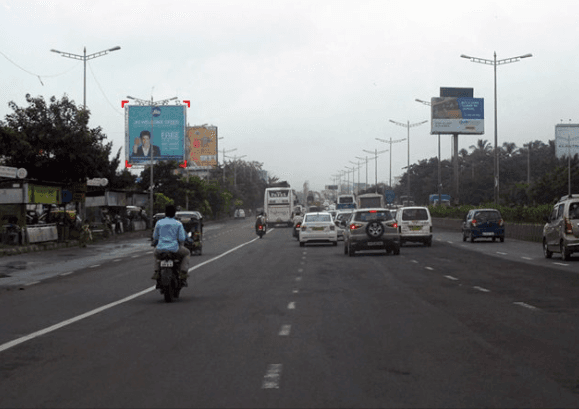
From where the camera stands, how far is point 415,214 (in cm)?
3772

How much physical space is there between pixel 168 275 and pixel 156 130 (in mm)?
59320

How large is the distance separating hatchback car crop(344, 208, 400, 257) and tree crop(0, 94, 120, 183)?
20.9m

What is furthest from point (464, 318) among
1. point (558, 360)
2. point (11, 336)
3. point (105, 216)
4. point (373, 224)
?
point (105, 216)

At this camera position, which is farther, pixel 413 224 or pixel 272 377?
pixel 413 224

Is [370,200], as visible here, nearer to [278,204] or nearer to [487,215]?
[278,204]

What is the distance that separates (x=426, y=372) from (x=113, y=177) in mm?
68121

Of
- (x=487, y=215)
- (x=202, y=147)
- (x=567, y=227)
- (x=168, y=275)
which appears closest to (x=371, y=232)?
(x=567, y=227)

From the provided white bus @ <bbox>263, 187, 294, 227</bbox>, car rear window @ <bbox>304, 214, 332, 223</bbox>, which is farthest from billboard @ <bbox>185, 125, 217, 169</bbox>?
car rear window @ <bbox>304, 214, 332, 223</bbox>

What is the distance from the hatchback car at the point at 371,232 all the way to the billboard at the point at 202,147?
251 ft

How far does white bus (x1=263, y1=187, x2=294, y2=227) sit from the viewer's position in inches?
3179

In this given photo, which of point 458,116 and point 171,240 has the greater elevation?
point 458,116

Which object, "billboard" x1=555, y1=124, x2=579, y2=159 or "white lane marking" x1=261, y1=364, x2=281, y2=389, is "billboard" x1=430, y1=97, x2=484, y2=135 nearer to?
"billboard" x1=555, y1=124, x2=579, y2=159

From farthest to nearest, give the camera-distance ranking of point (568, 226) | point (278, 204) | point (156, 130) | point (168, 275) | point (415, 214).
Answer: point (278, 204)
point (156, 130)
point (415, 214)
point (568, 226)
point (168, 275)

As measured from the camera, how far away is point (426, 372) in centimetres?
798
